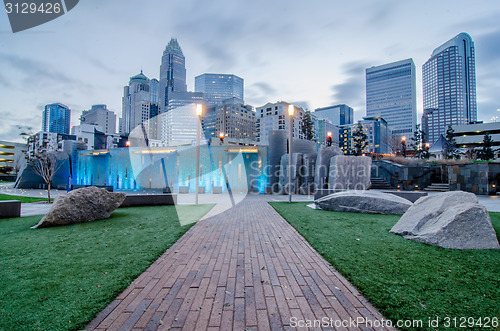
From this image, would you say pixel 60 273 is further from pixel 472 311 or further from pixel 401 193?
pixel 401 193

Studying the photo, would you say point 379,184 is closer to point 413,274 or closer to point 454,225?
point 454,225

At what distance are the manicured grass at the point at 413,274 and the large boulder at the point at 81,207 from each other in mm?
6931

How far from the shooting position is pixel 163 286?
3.01 meters

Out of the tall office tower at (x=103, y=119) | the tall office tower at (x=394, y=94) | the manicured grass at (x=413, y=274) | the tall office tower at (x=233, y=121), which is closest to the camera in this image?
the manicured grass at (x=413, y=274)

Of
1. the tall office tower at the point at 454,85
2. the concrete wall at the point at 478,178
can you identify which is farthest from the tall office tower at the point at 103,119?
the tall office tower at the point at 454,85

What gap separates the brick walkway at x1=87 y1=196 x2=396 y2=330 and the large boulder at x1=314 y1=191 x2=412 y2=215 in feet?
17.7

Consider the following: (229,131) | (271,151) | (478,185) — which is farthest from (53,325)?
(229,131)

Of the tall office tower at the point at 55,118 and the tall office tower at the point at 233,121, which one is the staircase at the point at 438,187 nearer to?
the tall office tower at the point at 233,121

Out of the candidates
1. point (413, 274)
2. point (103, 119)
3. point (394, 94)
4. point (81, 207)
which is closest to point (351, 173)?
point (413, 274)

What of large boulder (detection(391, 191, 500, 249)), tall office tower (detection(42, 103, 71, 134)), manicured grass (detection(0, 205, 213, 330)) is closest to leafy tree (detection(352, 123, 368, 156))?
large boulder (detection(391, 191, 500, 249))

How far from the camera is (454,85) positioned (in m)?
182

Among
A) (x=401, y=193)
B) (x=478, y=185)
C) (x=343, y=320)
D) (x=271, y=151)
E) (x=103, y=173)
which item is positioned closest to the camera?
(x=343, y=320)

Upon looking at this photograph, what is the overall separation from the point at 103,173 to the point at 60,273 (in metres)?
27.2

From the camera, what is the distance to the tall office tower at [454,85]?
173750mm
